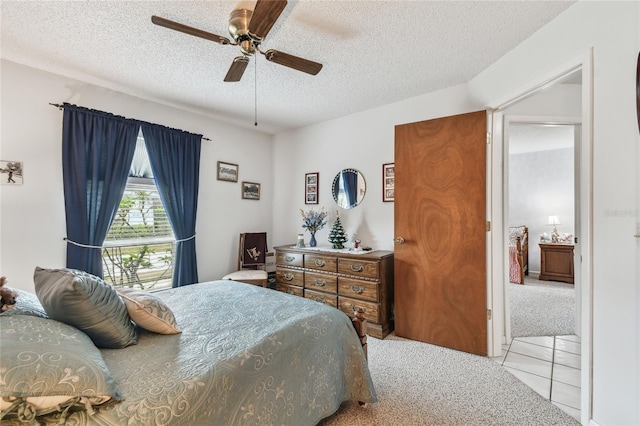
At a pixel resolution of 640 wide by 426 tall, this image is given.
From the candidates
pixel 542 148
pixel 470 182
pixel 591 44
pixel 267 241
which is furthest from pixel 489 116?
pixel 542 148

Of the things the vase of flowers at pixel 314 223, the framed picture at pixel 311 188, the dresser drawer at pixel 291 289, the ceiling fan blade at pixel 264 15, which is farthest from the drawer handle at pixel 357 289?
the ceiling fan blade at pixel 264 15

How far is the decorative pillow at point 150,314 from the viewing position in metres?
1.36

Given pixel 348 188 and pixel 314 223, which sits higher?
pixel 348 188

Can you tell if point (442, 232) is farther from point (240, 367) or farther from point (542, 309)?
point (542, 309)

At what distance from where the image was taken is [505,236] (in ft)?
8.89

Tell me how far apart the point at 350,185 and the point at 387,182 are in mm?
526

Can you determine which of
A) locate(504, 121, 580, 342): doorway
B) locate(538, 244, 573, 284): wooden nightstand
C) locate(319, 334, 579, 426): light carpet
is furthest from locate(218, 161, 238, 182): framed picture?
locate(538, 244, 573, 284): wooden nightstand

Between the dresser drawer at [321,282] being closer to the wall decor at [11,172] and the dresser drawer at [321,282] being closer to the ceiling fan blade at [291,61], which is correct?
the ceiling fan blade at [291,61]

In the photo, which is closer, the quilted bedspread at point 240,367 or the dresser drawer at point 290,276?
the quilted bedspread at point 240,367

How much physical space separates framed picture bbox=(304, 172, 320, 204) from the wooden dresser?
92 cm

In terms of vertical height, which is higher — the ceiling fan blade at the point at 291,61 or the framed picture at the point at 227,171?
the ceiling fan blade at the point at 291,61

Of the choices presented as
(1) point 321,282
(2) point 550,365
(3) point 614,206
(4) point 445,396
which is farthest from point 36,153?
(2) point 550,365

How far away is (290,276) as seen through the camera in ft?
11.5

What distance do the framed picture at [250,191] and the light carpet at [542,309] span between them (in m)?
3.68
